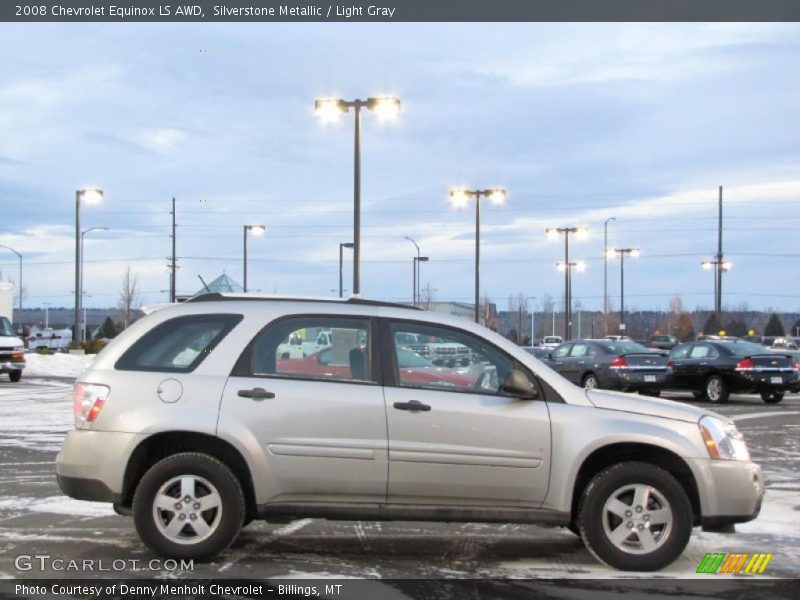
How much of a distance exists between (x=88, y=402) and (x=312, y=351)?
5.08 feet

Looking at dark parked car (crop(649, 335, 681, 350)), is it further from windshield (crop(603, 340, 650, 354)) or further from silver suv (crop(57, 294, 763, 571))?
silver suv (crop(57, 294, 763, 571))

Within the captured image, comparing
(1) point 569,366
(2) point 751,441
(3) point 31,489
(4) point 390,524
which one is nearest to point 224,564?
(4) point 390,524

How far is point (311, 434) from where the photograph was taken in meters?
5.93

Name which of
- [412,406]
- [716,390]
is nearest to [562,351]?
[716,390]

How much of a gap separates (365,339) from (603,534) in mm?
2056

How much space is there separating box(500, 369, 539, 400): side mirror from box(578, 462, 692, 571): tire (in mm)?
693

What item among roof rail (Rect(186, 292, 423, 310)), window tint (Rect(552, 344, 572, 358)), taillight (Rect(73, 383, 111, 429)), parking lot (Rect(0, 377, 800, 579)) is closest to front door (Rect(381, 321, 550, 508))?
parking lot (Rect(0, 377, 800, 579))

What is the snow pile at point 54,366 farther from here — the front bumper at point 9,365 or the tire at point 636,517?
the tire at point 636,517

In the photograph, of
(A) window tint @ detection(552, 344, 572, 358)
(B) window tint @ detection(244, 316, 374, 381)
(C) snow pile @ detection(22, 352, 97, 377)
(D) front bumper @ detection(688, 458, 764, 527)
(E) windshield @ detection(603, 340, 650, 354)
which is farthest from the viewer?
(C) snow pile @ detection(22, 352, 97, 377)

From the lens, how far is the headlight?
602 centimetres

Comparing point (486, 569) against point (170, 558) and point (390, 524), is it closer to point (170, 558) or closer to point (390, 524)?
point (390, 524)

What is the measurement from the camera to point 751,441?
1309cm

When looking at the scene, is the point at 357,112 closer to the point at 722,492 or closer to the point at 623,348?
the point at 623,348

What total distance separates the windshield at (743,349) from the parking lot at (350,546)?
39.8 ft
